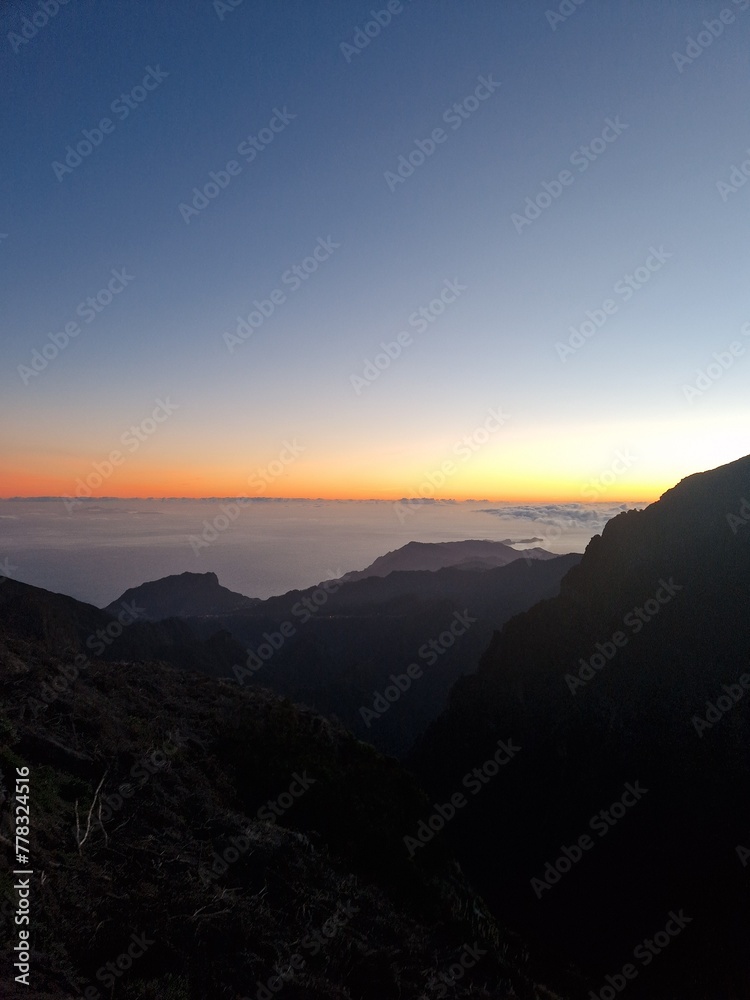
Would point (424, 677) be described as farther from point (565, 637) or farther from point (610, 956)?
point (610, 956)

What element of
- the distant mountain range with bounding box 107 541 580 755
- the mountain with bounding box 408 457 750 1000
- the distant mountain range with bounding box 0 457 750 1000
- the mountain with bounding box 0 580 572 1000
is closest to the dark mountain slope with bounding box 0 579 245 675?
the distant mountain range with bounding box 0 457 750 1000

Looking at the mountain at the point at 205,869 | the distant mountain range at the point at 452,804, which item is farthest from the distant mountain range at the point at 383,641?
the mountain at the point at 205,869

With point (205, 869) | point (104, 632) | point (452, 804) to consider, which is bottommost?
point (452, 804)

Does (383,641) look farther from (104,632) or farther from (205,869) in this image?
(205,869)

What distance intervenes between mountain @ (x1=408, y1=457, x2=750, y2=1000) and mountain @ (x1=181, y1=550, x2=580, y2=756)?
34.4 meters

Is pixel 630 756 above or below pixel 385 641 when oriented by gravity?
above

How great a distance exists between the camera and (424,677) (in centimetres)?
10256

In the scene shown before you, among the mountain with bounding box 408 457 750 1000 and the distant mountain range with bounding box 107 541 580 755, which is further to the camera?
the distant mountain range with bounding box 107 541 580 755

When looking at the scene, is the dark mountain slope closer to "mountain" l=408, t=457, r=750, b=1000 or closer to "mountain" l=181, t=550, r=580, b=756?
"mountain" l=181, t=550, r=580, b=756

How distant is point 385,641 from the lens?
123 meters

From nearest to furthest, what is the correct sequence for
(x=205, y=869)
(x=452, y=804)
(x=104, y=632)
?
(x=205, y=869)
(x=452, y=804)
(x=104, y=632)

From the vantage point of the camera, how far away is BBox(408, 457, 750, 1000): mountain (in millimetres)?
31047

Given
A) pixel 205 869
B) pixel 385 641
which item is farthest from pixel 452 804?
pixel 385 641

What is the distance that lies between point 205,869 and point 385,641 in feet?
383
